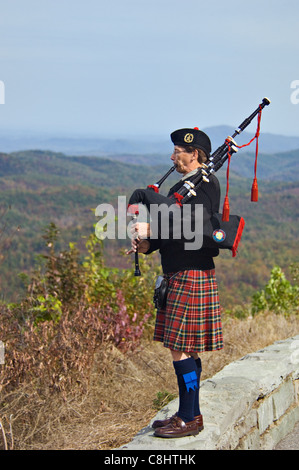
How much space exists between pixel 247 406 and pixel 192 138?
189 cm

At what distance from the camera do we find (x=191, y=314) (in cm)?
381

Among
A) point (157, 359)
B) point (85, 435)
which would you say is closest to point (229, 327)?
point (157, 359)

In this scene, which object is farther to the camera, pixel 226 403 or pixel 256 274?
pixel 256 274

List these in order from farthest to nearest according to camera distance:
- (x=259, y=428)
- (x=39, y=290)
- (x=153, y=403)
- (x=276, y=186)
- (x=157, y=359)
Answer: (x=276, y=186) < (x=39, y=290) < (x=157, y=359) < (x=153, y=403) < (x=259, y=428)

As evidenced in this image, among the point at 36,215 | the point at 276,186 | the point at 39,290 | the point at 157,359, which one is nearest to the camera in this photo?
the point at 157,359

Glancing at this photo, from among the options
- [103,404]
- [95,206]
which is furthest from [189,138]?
[95,206]

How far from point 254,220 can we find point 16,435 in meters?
96.1

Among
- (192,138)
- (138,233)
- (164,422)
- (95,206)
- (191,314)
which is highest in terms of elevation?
(95,206)

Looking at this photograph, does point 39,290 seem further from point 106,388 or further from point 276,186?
point 276,186

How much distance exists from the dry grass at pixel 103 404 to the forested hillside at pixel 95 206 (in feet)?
3.99

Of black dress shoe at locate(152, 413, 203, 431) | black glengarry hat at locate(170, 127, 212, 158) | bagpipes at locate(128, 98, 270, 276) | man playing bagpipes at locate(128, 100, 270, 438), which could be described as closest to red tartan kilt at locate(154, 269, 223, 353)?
man playing bagpipes at locate(128, 100, 270, 438)

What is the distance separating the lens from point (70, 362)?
4.81 meters

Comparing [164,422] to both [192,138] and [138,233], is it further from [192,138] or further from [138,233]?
[192,138]

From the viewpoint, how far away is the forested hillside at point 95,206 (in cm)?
5356
